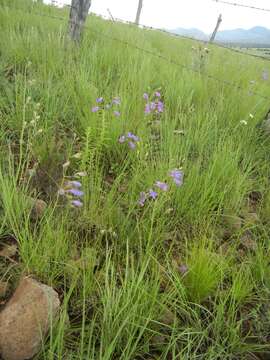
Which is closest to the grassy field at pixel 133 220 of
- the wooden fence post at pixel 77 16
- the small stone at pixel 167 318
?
the small stone at pixel 167 318

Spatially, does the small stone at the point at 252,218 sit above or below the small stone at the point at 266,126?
below

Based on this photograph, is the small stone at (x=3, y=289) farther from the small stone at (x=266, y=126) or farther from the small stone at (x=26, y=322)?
the small stone at (x=266, y=126)

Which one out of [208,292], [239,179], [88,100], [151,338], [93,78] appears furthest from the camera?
[93,78]

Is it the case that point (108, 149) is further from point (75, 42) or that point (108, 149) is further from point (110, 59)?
point (75, 42)

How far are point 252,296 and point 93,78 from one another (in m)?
2.06

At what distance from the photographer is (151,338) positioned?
111 centimetres

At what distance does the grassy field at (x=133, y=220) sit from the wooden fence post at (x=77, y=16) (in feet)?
1.73

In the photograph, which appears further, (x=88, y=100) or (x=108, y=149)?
(x=88, y=100)

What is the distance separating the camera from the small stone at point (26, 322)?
936 millimetres

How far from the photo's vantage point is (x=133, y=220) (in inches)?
57.3

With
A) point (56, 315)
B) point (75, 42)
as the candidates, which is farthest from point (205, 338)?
point (75, 42)

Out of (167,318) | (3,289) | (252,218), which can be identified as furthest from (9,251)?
(252,218)

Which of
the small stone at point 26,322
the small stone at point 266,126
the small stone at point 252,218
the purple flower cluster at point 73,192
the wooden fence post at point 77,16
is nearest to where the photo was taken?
the small stone at point 26,322

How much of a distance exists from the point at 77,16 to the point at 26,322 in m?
3.39
